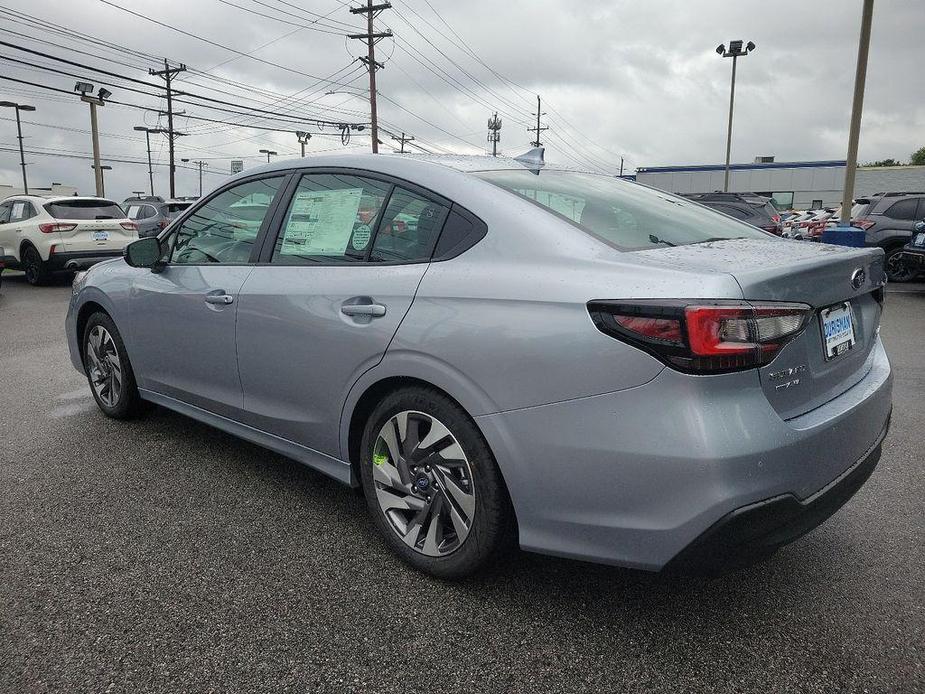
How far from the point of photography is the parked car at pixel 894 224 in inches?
487

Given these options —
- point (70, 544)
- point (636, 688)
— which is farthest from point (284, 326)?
point (636, 688)

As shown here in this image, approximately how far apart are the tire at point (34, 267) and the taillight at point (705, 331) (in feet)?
44.8

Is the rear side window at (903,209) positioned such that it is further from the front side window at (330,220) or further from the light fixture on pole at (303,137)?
the light fixture on pole at (303,137)

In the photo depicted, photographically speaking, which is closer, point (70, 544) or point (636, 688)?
point (636, 688)

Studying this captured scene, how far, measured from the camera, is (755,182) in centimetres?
6359

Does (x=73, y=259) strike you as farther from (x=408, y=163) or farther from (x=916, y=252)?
(x=916, y=252)

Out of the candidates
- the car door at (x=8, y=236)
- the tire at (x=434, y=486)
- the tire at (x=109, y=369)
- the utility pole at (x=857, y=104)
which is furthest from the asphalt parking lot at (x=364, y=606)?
the car door at (x=8, y=236)

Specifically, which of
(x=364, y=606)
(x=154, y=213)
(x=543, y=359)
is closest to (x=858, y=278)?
(x=543, y=359)

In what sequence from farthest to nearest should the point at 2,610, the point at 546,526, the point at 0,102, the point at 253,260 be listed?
the point at 0,102 → the point at 253,260 → the point at 2,610 → the point at 546,526

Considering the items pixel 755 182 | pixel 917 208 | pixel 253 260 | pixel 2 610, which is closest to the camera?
pixel 2 610

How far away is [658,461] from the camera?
6.23 feet

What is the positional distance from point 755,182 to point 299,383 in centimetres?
6834

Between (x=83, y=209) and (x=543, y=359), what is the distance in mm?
13590

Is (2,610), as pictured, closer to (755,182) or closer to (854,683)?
(854,683)
